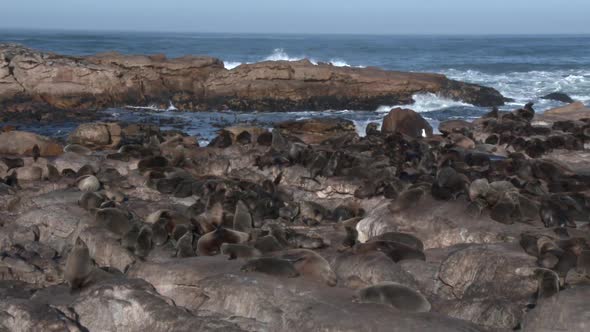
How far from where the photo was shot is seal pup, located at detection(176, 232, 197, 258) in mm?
10367

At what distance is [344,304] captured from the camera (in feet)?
26.8

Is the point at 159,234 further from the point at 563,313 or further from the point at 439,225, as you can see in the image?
the point at 563,313

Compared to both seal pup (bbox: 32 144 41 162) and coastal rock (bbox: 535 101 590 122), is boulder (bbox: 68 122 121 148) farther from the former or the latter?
coastal rock (bbox: 535 101 590 122)

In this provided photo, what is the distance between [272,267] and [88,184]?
6018mm

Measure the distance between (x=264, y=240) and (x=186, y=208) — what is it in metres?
3.02

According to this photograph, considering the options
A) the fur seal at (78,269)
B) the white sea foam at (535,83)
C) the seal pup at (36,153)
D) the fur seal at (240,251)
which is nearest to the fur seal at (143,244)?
the fur seal at (78,269)

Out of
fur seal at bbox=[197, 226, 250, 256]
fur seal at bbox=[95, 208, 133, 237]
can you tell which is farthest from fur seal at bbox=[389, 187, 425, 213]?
fur seal at bbox=[95, 208, 133, 237]

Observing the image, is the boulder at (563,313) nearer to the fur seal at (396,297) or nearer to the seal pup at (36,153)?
the fur seal at (396,297)

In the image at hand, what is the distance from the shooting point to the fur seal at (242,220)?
453 inches

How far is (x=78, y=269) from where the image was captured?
9.57 meters

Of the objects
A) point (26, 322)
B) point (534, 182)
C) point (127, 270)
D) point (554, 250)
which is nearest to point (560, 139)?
point (534, 182)

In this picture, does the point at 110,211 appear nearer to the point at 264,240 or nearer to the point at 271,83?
the point at 264,240

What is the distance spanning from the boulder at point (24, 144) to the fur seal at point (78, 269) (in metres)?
8.39

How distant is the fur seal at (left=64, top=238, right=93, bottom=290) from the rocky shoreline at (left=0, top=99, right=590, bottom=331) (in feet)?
0.05
